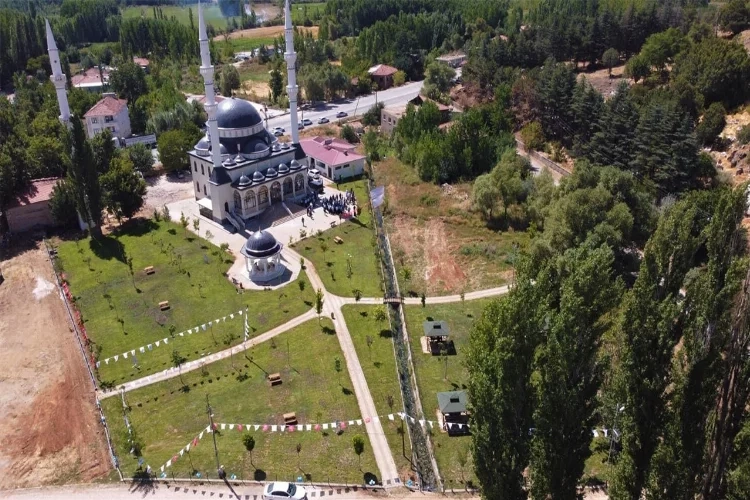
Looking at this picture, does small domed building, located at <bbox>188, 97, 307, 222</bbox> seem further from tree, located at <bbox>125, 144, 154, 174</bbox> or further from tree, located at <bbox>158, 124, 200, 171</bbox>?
tree, located at <bbox>125, 144, 154, 174</bbox>

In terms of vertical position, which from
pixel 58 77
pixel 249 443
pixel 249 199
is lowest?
pixel 249 199

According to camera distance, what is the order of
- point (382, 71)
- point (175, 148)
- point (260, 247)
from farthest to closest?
point (382, 71) < point (175, 148) < point (260, 247)

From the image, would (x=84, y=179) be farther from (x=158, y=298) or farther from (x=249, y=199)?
(x=249, y=199)

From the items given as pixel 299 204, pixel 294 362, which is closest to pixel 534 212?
pixel 299 204

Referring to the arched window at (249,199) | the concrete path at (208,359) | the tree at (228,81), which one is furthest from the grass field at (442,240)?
the tree at (228,81)

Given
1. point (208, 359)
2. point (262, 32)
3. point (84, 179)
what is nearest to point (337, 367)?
point (208, 359)

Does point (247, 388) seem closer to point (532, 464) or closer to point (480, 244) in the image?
point (532, 464)

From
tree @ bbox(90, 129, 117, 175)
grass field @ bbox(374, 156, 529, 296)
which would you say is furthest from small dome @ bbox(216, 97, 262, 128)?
grass field @ bbox(374, 156, 529, 296)
